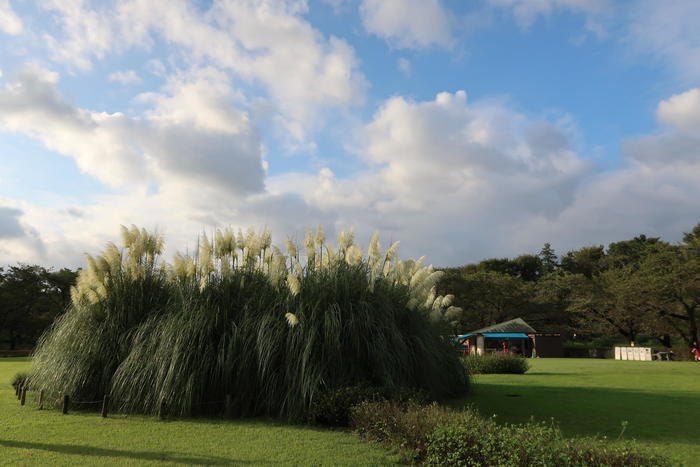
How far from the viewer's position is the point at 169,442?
17.9ft

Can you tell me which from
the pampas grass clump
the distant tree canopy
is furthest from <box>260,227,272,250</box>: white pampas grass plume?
the distant tree canopy

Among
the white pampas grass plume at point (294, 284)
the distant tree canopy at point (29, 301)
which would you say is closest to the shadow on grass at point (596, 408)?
the white pampas grass plume at point (294, 284)

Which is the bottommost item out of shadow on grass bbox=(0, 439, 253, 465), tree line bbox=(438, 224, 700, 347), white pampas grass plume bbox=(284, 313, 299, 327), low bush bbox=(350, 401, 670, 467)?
shadow on grass bbox=(0, 439, 253, 465)

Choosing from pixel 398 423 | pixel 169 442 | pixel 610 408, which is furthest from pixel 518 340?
pixel 169 442

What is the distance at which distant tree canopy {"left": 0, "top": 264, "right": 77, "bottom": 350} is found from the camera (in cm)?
3753

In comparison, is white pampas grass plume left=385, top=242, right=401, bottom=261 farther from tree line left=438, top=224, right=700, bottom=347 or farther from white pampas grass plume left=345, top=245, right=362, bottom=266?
tree line left=438, top=224, right=700, bottom=347

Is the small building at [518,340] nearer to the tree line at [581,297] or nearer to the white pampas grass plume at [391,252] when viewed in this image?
the tree line at [581,297]

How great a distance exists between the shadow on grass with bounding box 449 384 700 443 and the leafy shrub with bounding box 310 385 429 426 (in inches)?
64.6

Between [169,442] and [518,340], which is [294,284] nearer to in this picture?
[169,442]

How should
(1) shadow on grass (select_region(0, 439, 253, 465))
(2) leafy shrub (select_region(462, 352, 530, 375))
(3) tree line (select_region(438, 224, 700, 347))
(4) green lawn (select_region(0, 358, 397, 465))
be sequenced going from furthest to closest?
(3) tree line (select_region(438, 224, 700, 347)) < (2) leafy shrub (select_region(462, 352, 530, 375)) < (4) green lawn (select_region(0, 358, 397, 465)) < (1) shadow on grass (select_region(0, 439, 253, 465))

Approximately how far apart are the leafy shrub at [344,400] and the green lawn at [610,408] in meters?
1.76

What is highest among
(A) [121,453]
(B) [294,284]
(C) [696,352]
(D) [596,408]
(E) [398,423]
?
(B) [294,284]

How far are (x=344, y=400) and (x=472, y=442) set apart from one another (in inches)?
81.8

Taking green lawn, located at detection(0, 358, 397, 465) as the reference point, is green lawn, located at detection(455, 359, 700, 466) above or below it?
above
